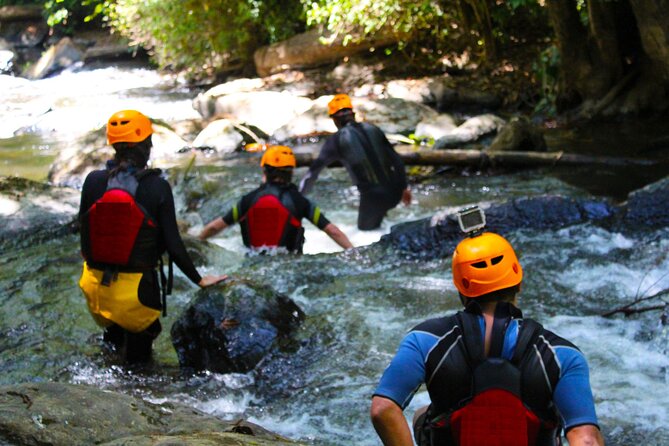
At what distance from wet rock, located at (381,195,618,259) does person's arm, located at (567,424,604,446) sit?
15.6 feet

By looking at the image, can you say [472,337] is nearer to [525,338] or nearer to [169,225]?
[525,338]

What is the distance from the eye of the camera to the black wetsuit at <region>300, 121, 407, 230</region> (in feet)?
24.8

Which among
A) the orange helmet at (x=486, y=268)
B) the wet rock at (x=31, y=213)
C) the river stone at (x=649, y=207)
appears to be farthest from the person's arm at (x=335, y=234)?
the orange helmet at (x=486, y=268)

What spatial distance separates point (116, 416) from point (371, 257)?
420cm

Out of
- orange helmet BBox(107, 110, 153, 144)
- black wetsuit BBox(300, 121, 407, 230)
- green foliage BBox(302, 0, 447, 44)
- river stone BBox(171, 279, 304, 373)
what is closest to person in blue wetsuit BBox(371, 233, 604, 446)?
orange helmet BBox(107, 110, 153, 144)

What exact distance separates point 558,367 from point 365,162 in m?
5.40

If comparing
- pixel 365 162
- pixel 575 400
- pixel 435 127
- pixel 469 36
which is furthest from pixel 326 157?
pixel 469 36

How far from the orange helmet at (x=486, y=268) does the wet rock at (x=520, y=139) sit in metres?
8.67

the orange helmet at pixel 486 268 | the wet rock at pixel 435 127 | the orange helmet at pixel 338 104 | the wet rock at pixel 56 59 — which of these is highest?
the orange helmet at pixel 486 268

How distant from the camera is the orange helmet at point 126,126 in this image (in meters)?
4.25

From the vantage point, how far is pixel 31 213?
7.86m

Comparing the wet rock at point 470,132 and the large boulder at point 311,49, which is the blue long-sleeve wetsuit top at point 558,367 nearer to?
the wet rock at point 470,132

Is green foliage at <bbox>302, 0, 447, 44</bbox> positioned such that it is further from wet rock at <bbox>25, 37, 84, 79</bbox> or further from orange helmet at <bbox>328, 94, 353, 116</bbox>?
wet rock at <bbox>25, 37, 84, 79</bbox>

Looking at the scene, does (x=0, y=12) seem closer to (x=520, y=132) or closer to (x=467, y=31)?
(x=467, y=31)
